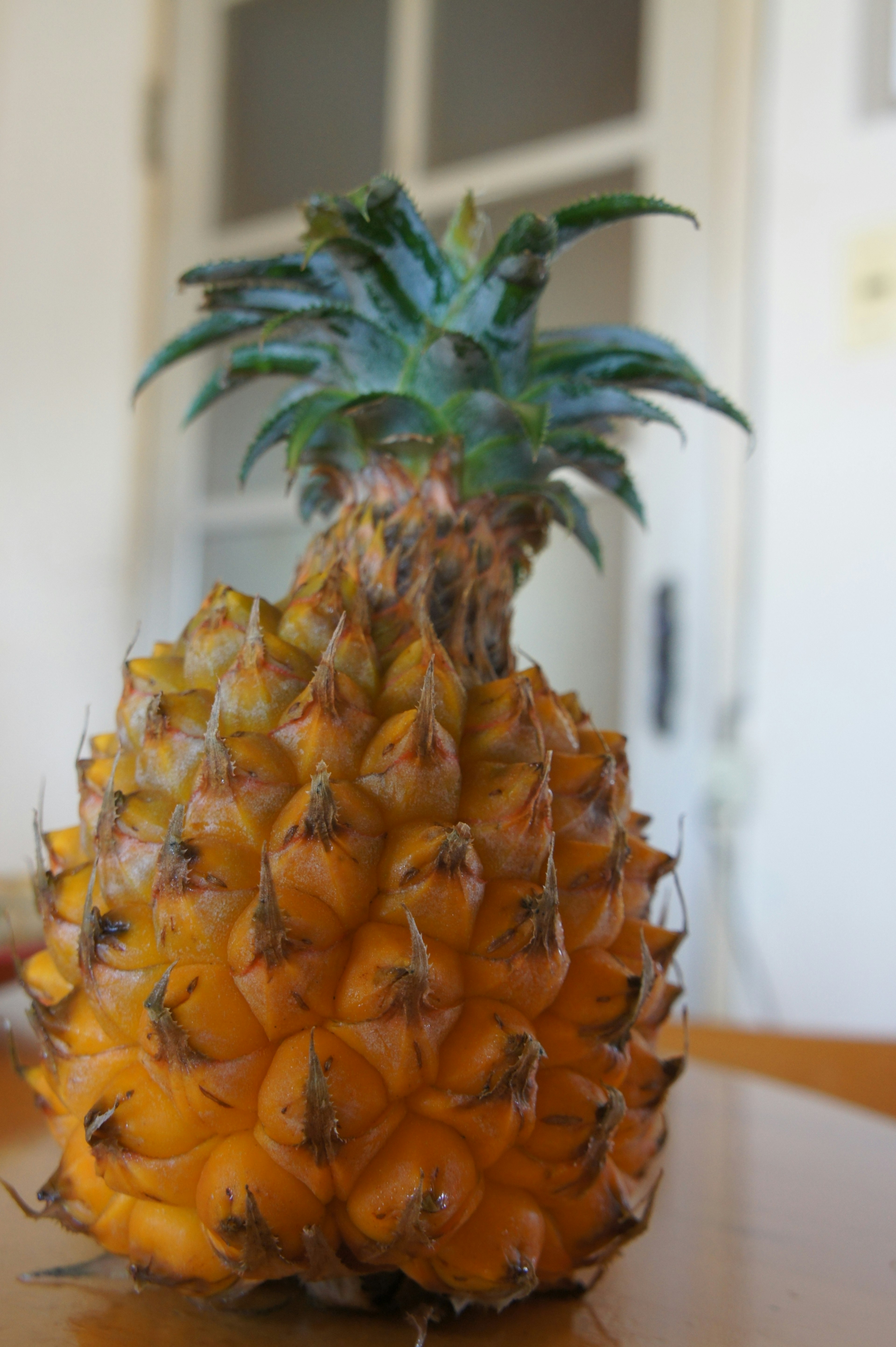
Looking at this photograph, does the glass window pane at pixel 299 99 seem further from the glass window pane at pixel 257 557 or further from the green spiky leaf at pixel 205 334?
the green spiky leaf at pixel 205 334

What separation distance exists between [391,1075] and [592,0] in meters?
2.18

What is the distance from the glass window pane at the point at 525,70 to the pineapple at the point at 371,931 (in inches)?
66.7

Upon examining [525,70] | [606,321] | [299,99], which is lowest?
[606,321]

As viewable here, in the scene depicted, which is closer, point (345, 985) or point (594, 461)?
point (345, 985)

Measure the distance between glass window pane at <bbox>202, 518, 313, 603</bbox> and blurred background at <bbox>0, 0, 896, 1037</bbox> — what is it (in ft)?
0.04

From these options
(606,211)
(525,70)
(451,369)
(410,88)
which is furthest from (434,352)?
(410,88)

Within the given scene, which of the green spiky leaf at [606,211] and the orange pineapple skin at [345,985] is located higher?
the green spiky leaf at [606,211]

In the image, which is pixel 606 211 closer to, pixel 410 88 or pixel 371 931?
pixel 371 931

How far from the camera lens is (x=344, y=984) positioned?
15.7 inches

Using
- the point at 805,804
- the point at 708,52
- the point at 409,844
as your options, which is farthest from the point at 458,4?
the point at 409,844

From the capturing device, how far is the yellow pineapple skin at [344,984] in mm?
389

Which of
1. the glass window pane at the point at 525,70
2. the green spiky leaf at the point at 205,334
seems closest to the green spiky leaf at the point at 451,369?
the green spiky leaf at the point at 205,334

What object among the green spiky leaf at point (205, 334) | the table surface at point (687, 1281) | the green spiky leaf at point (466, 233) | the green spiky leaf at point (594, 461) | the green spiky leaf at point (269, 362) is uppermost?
the green spiky leaf at point (466, 233)

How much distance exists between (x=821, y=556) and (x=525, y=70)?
Result: 3.87ft
